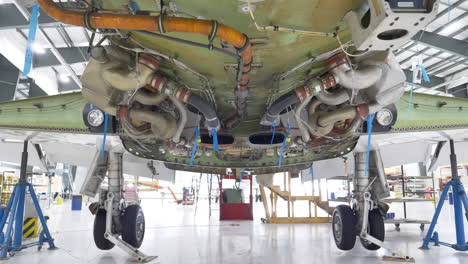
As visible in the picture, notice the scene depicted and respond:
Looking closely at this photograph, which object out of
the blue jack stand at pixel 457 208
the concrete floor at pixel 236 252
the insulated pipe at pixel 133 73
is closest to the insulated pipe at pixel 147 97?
the insulated pipe at pixel 133 73

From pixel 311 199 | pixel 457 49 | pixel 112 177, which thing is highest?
pixel 457 49

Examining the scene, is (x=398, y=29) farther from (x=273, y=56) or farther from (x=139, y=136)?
(x=139, y=136)

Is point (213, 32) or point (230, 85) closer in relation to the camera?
point (213, 32)

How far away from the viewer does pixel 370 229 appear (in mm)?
5781

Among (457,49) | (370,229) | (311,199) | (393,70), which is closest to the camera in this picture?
(393,70)

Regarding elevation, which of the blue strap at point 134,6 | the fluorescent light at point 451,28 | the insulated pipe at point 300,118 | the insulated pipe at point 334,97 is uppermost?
the fluorescent light at point 451,28

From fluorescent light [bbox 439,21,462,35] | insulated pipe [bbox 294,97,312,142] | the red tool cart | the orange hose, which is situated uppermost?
fluorescent light [bbox 439,21,462,35]

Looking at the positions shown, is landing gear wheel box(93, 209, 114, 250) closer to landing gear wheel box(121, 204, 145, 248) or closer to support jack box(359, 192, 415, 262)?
landing gear wheel box(121, 204, 145, 248)

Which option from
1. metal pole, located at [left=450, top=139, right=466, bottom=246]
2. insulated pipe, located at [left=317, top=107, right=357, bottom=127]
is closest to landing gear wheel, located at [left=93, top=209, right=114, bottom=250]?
insulated pipe, located at [left=317, top=107, right=357, bottom=127]

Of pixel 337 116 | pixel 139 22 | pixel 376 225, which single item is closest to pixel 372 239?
pixel 376 225

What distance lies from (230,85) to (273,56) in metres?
0.77

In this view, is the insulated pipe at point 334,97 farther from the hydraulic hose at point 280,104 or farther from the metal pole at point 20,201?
the metal pole at point 20,201

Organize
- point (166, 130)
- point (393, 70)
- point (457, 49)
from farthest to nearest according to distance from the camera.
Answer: point (457, 49)
point (166, 130)
point (393, 70)

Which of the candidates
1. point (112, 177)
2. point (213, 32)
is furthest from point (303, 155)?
point (213, 32)
